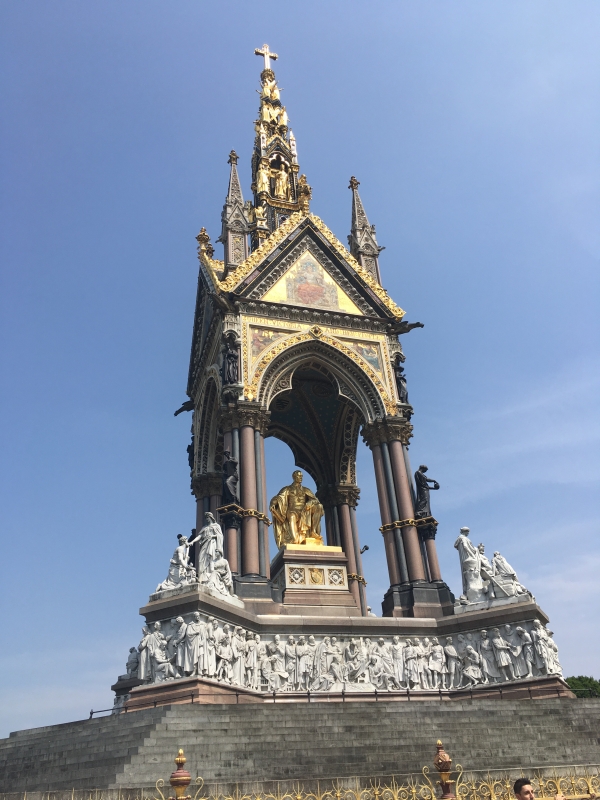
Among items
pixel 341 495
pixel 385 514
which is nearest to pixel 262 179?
pixel 341 495

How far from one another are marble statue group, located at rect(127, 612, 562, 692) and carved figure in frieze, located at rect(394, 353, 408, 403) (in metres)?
7.50

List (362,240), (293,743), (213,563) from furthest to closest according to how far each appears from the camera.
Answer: (362,240) < (213,563) < (293,743)

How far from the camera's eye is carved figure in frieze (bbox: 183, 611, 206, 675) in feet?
45.0

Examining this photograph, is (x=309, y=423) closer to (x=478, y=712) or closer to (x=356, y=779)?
(x=478, y=712)

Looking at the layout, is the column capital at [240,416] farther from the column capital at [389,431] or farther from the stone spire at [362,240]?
the stone spire at [362,240]

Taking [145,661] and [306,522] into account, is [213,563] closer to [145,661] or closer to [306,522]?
[145,661]

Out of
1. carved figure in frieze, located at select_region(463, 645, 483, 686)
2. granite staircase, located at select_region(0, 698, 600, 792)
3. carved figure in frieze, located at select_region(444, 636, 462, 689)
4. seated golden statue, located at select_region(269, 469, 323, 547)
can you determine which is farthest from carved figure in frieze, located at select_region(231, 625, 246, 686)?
seated golden statue, located at select_region(269, 469, 323, 547)

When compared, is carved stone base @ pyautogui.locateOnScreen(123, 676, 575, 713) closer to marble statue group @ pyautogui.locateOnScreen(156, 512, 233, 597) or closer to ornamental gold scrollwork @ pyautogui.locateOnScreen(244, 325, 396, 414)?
marble statue group @ pyautogui.locateOnScreen(156, 512, 233, 597)

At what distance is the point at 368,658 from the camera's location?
16.7 metres

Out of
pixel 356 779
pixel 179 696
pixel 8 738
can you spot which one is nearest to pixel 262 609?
pixel 179 696

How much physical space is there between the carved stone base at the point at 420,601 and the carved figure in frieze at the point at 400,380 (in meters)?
5.94

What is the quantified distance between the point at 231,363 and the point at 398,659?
9.41 meters

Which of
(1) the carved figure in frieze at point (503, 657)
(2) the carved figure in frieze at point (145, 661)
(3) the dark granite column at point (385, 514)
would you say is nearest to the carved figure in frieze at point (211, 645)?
(2) the carved figure in frieze at point (145, 661)

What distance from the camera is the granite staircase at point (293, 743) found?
9.73 m
